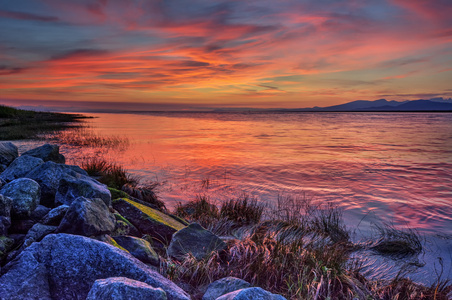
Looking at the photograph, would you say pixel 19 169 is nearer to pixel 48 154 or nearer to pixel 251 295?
pixel 48 154

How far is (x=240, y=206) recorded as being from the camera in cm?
847

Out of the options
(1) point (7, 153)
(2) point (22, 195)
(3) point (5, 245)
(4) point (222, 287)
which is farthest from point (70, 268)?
(1) point (7, 153)

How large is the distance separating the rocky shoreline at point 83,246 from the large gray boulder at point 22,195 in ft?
0.04

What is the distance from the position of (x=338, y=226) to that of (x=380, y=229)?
1052 millimetres

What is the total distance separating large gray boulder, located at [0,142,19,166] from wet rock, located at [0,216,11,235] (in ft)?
22.4

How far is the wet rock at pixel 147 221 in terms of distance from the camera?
19.3 feet

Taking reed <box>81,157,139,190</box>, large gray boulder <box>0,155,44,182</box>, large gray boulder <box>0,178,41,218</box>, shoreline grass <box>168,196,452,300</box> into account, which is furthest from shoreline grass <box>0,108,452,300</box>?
large gray boulder <box>0,155,44,182</box>

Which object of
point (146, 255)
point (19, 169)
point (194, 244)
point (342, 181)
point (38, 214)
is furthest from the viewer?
point (342, 181)

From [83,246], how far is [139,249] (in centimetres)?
128

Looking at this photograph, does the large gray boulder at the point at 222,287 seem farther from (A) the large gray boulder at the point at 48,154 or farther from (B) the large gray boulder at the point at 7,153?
(B) the large gray boulder at the point at 7,153

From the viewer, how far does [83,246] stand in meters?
3.27

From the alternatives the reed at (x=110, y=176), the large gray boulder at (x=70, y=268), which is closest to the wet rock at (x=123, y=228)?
the large gray boulder at (x=70, y=268)

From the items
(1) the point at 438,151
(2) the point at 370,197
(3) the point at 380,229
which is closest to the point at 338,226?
(3) the point at 380,229

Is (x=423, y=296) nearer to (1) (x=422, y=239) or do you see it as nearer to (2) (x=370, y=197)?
(1) (x=422, y=239)
